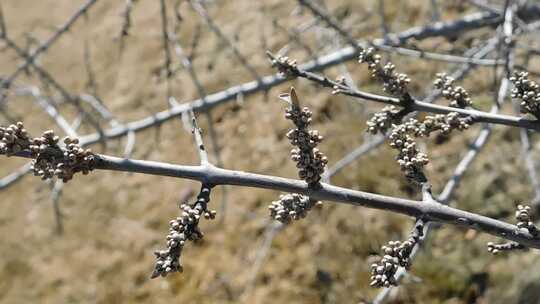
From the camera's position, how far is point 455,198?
435 cm

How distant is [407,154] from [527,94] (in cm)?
30

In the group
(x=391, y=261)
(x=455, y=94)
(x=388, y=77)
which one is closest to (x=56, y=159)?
(x=391, y=261)

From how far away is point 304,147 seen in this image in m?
1.23

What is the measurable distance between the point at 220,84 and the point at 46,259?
2.35 metres

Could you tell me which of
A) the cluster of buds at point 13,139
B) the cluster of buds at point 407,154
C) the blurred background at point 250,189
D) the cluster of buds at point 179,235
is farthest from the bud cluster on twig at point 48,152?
the blurred background at point 250,189

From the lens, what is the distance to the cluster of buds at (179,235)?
3.77 ft

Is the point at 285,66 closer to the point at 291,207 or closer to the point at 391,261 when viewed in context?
the point at 291,207

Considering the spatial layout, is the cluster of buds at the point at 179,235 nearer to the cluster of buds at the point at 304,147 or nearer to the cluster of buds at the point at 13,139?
the cluster of buds at the point at 304,147

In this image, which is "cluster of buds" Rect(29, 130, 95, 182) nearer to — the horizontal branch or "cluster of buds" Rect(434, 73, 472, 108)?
the horizontal branch

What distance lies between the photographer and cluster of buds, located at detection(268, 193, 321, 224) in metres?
1.26

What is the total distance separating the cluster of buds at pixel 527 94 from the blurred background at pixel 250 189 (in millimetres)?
1934

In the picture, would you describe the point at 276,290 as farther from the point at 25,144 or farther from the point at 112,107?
the point at 25,144

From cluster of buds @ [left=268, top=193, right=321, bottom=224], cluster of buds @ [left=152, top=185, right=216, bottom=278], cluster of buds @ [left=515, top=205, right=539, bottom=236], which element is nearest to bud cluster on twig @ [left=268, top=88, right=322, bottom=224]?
cluster of buds @ [left=268, top=193, right=321, bottom=224]

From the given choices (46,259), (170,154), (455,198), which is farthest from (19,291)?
(455,198)
